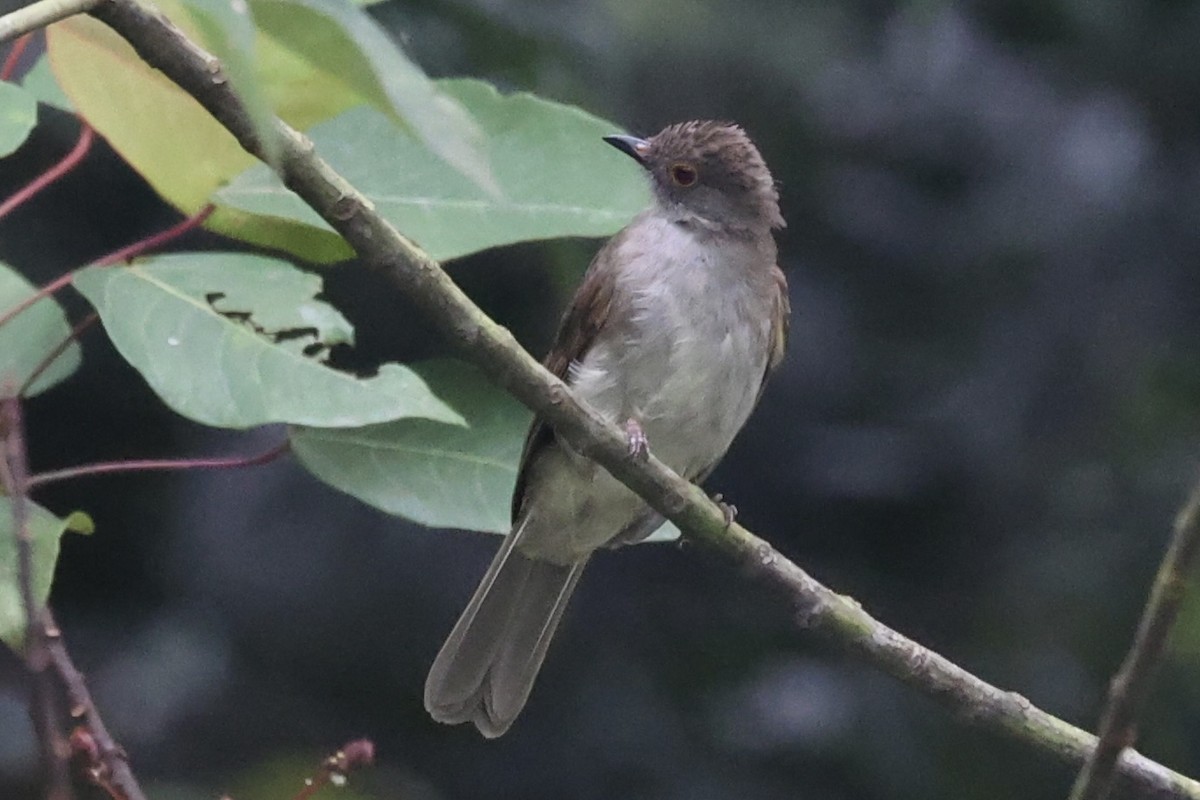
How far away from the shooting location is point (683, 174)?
14.1 ft

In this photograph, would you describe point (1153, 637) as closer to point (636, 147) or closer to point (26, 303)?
point (26, 303)

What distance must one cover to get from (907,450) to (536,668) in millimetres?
1507

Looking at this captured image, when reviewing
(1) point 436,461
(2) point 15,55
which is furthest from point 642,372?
(2) point 15,55

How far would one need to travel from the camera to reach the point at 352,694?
4.88 metres

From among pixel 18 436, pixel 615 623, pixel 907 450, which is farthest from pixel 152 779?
pixel 18 436

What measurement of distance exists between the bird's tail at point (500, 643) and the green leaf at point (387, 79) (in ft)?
9.46

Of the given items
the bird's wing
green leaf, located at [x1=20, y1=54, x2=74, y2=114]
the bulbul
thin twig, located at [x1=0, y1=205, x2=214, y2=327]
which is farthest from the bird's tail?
green leaf, located at [x1=20, y1=54, x2=74, y2=114]

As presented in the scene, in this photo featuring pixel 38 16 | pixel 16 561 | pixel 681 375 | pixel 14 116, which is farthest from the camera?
pixel 681 375

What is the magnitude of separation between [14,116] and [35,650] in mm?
801

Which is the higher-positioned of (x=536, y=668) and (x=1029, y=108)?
(x=1029, y=108)

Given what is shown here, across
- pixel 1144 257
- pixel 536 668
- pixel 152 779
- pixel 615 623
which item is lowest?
pixel 152 779

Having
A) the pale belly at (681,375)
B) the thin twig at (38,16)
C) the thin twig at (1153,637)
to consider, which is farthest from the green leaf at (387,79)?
the pale belly at (681,375)

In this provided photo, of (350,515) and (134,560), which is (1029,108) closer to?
(350,515)

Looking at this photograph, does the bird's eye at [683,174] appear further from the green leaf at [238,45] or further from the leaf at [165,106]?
the green leaf at [238,45]
